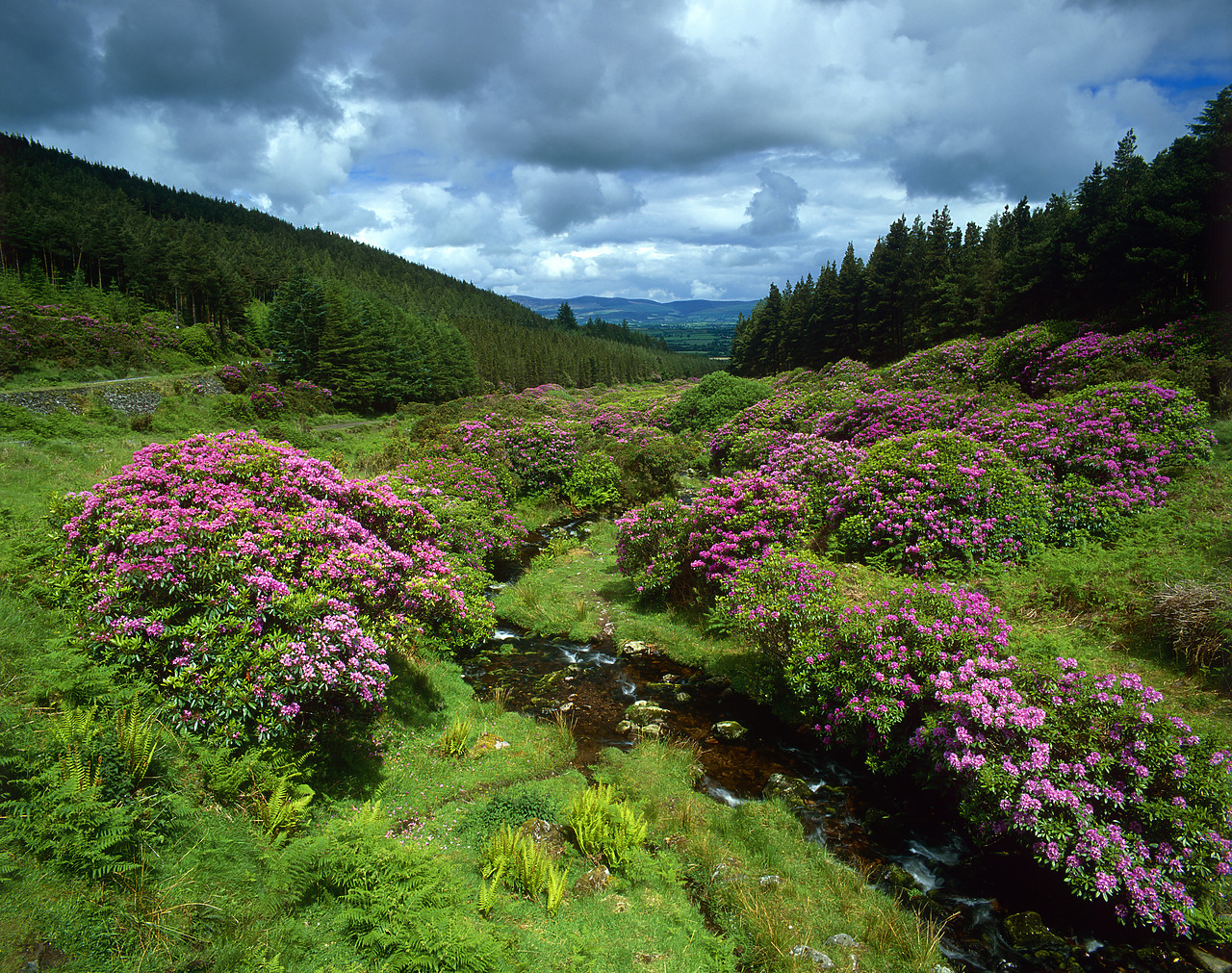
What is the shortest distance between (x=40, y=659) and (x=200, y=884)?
3.57 meters

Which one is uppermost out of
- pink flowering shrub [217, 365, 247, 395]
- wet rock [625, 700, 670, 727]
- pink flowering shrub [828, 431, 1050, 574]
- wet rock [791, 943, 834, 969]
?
pink flowering shrub [217, 365, 247, 395]

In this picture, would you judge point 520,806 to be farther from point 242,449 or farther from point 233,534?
point 242,449

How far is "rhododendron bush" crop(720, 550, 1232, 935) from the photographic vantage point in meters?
6.42

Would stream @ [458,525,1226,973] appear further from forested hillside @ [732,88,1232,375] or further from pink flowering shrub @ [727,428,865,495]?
forested hillside @ [732,88,1232,375]

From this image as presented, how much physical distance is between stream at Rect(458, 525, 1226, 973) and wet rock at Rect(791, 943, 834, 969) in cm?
167

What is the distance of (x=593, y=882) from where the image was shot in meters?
7.02

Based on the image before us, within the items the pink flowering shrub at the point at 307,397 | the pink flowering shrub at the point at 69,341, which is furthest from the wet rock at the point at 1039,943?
the pink flowering shrub at the point at 307,397

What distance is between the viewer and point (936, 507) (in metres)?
13.5

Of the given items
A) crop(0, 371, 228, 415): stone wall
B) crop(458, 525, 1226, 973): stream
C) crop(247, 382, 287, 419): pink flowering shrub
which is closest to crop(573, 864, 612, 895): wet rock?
crop(458, 525, 1226, 973): stream

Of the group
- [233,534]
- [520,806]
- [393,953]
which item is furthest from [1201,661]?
[233,534]

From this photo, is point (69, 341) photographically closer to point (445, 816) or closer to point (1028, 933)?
point (445, 816)

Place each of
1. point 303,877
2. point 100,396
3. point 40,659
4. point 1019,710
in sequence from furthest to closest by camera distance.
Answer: point 100,396 < point 1019,710 < point 40,659 < point 303,877

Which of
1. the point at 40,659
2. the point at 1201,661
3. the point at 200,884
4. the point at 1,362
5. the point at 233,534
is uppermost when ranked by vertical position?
the point at 1,362

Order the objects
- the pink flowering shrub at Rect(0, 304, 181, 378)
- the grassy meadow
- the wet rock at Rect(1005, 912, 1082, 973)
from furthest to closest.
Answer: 1. the pink flowering shrub at Rect(0, 304, 181, 378)
2. the wet rock at Rect(1005, 912, 1082, 973)
3. the grassy meadow
